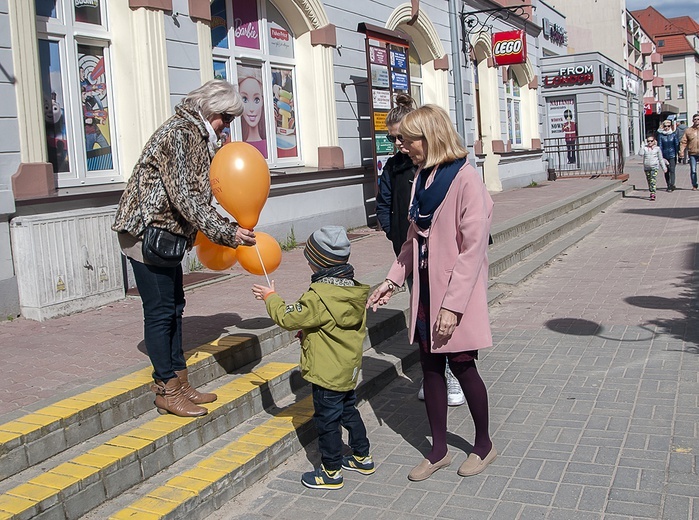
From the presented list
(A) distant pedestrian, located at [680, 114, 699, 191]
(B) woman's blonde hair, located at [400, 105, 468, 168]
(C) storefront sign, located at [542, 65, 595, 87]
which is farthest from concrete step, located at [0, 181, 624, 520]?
(C) storefront sign, located at [542, 65, 595, 87]

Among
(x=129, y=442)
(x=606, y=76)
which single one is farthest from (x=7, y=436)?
(x=606, y=76)

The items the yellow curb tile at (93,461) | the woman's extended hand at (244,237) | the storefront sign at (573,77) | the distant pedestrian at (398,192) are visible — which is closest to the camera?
the yellow curb tile at (93,461)

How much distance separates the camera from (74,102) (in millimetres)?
8031

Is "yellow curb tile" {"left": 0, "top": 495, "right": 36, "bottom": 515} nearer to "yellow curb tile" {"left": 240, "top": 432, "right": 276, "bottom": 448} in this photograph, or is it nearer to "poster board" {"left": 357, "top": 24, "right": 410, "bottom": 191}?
"yellow curb tile" {"left": 240, "top": 432, "right": 276, "bottom": 448}

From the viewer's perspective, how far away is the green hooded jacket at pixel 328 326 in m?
3.94

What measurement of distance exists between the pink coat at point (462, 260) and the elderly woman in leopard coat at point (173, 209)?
1.09m

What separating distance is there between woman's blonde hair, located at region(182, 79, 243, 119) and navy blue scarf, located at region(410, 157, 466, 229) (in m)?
1.14

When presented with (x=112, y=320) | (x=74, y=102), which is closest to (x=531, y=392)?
(x=112, y=320)

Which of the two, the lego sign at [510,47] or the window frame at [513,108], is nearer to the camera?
the lego sign at [510,47]

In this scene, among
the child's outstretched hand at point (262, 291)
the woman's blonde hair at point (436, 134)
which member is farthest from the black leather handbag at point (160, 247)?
the woman's blonde hair at point (436, 134)

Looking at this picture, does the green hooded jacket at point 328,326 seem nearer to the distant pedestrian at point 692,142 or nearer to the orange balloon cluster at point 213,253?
the orange balloon cluster at point 213,253

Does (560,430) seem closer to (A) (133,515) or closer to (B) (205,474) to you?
(B) (205,474)

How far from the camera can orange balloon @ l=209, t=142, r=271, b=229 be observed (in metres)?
4.32

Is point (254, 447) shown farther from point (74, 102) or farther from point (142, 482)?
point (74, 102)
